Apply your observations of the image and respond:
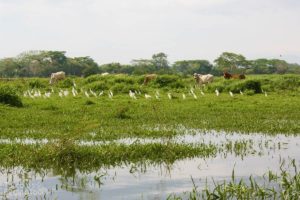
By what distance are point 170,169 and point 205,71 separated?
325 feet

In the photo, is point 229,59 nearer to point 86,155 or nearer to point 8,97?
point 8,97

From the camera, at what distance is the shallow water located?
944 cm

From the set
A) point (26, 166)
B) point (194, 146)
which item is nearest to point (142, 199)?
point (26, 166)

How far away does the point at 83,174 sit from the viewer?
35.8 ft

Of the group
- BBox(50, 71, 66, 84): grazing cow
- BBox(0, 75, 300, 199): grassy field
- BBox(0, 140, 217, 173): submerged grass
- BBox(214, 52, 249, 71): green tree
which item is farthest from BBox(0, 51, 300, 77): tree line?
BBox(0, 140, 217, 173): submerged grass

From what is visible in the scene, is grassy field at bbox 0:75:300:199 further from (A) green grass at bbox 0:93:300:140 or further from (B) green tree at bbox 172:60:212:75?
(B) green tree at bbox 172:60:212:75

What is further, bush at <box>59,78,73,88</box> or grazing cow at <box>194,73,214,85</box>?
bush at <box>59,78,73,88</box>

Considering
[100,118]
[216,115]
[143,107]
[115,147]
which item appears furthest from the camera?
[143,107]

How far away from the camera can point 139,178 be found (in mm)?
10641

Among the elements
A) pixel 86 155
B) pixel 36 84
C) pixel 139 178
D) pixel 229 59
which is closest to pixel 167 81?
pixel 36 84

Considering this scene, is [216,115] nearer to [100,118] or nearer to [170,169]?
[100,118]

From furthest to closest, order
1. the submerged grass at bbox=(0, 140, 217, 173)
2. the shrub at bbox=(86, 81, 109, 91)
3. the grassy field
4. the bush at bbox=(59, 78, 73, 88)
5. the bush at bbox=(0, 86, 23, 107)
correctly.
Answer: the bush at bbox=(59, 78, 73, 88) < the shrub at bbox=(86, 81, 109, 91) < the bush at bbox=(0, 86, 23, 107) < the grassy field < the submerged grass at bbox=(0, 140, 217, 173)

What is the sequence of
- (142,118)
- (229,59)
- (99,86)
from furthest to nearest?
(229,59), (99,86), (142,118)

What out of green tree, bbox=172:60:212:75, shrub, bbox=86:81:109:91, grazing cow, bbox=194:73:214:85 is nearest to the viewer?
shrub, bbox=86:81:109:91
